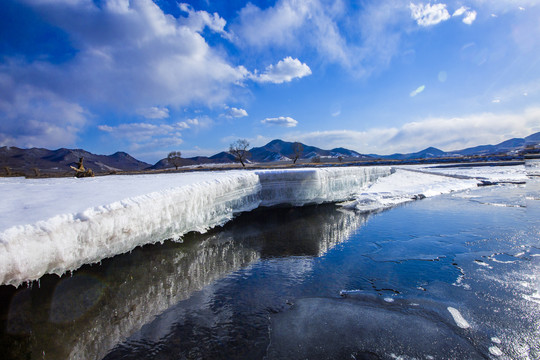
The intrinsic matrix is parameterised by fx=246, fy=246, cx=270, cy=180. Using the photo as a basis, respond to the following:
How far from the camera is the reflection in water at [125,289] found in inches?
138

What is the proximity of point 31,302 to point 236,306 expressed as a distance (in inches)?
145

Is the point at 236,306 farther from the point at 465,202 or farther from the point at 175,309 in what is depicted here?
the point at 465,202

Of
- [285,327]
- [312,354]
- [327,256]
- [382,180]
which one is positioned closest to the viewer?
[312,354]

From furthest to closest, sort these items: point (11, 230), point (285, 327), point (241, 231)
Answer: point (241, 231) → point (285, 327) → point (11, 230)

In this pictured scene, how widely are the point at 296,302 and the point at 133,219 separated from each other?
393cm

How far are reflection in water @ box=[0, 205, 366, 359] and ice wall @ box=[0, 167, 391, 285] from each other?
→ 2.00 feet

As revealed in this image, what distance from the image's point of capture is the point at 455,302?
13.5 feet

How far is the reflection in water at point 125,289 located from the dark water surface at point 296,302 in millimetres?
28

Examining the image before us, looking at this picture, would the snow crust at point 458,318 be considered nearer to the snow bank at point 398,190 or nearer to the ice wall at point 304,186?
the ice wall at point 304,186

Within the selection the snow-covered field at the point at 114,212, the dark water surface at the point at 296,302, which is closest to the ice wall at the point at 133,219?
the snow-covered field at the point at 114,212

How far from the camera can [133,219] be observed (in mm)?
5508

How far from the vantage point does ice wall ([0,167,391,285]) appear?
139 inches

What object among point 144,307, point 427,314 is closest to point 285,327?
point 427,314

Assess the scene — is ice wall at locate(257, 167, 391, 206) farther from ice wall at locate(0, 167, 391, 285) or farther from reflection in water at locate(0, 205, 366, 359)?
reflection in water at locate(0, 205, 366, 359)
